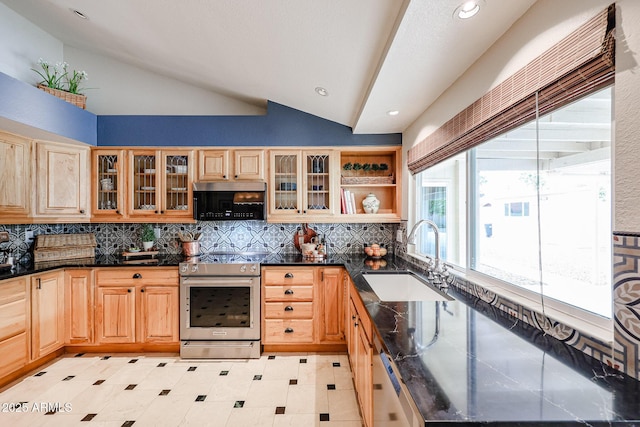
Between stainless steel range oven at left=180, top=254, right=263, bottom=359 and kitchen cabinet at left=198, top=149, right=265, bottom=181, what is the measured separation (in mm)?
947

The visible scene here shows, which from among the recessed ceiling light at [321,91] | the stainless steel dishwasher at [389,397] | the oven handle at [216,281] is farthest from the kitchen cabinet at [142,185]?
the stainless steel dishwasher at [389,397]

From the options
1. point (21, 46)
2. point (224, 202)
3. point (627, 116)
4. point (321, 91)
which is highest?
point (21, 46)

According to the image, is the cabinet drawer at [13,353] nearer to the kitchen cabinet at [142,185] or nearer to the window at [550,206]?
the kitchen cabinet at [142,185]

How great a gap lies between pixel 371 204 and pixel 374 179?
28 centimetres

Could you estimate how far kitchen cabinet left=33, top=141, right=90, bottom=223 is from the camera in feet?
9.26

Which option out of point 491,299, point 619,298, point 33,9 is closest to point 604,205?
point 619,298

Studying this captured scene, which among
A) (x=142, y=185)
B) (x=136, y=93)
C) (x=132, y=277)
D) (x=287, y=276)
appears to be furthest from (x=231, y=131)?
(x=132, y=277)

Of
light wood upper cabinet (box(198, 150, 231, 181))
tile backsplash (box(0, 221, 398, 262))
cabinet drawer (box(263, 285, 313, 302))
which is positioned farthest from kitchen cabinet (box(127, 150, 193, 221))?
cabinet drawer (box(263, 285, 313, 302))

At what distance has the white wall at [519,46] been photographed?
3.42 feet

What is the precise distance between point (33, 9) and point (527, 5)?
156 inches

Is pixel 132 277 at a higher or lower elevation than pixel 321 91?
lower

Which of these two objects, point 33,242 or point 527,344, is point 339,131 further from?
point 33,242

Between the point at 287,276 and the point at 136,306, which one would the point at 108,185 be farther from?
the point at 287,276

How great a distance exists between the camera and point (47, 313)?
8.75ft
